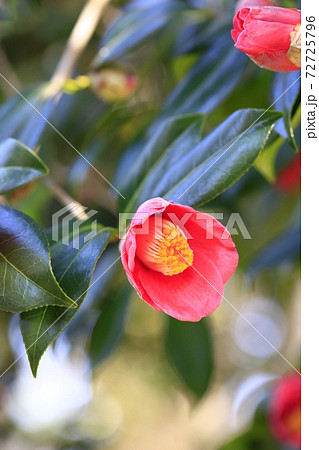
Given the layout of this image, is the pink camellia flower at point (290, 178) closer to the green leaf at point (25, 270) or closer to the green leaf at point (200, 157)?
the green leaf at point (200, 157)

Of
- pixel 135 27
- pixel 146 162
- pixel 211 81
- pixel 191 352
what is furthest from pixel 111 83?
pixel 191 352

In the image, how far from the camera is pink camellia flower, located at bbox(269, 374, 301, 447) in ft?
3.61

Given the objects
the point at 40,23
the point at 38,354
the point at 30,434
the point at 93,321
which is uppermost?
the point at 40,23

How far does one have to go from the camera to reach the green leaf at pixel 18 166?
0.54m

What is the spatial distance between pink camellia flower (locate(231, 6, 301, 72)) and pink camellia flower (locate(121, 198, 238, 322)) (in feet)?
0.49

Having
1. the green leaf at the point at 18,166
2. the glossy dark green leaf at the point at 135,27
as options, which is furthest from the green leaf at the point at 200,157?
the glossy dark green leaf at the point at 135,27

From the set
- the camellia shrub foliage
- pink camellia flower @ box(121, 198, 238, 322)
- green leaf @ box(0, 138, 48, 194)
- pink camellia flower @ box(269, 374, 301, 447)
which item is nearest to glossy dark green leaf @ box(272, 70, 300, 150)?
the camellia shrub foliage

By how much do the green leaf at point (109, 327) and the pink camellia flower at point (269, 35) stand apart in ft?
2.11

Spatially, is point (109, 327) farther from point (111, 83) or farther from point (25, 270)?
point (25, 270)

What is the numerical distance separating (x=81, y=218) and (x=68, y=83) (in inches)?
16.1

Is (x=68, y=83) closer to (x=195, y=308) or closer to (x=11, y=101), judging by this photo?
(x=11, y=101)

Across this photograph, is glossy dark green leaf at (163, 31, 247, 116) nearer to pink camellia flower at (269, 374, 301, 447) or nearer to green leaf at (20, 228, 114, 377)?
green leaf at (20, 228, 114, 377)

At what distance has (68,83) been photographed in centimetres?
95
